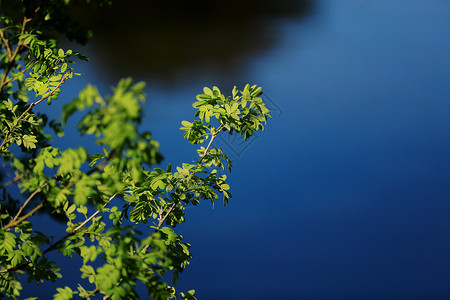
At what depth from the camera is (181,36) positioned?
30.0 feet

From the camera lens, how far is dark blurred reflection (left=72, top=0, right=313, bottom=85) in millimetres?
8922

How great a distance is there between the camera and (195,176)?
3312 mm

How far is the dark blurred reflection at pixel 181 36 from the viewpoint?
892cm

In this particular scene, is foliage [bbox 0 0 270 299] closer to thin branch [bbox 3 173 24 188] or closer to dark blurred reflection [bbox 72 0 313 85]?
thin branch [bbox 3 173 24 188]

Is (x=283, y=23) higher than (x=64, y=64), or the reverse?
(x=283, y=23)

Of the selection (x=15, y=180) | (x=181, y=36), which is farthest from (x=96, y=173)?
(x=181, y=36)

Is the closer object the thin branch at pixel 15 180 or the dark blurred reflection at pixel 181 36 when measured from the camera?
the thin branch at pixel 15 180

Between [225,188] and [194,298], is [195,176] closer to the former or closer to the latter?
[225,188]

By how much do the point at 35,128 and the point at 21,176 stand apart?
0.97 m

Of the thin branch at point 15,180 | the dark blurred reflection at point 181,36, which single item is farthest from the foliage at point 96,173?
the dark blurred reflection at point 181,36

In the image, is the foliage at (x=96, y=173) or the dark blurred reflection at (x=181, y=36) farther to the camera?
the dark blurred reflection at (x=181, y=36)

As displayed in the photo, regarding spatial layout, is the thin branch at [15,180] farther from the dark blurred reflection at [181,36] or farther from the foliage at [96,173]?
the dark blurred reflection at [181,36]

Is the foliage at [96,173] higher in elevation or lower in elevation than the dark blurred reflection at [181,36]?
lower

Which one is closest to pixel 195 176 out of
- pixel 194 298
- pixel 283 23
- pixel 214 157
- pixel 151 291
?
pixel 214 157
